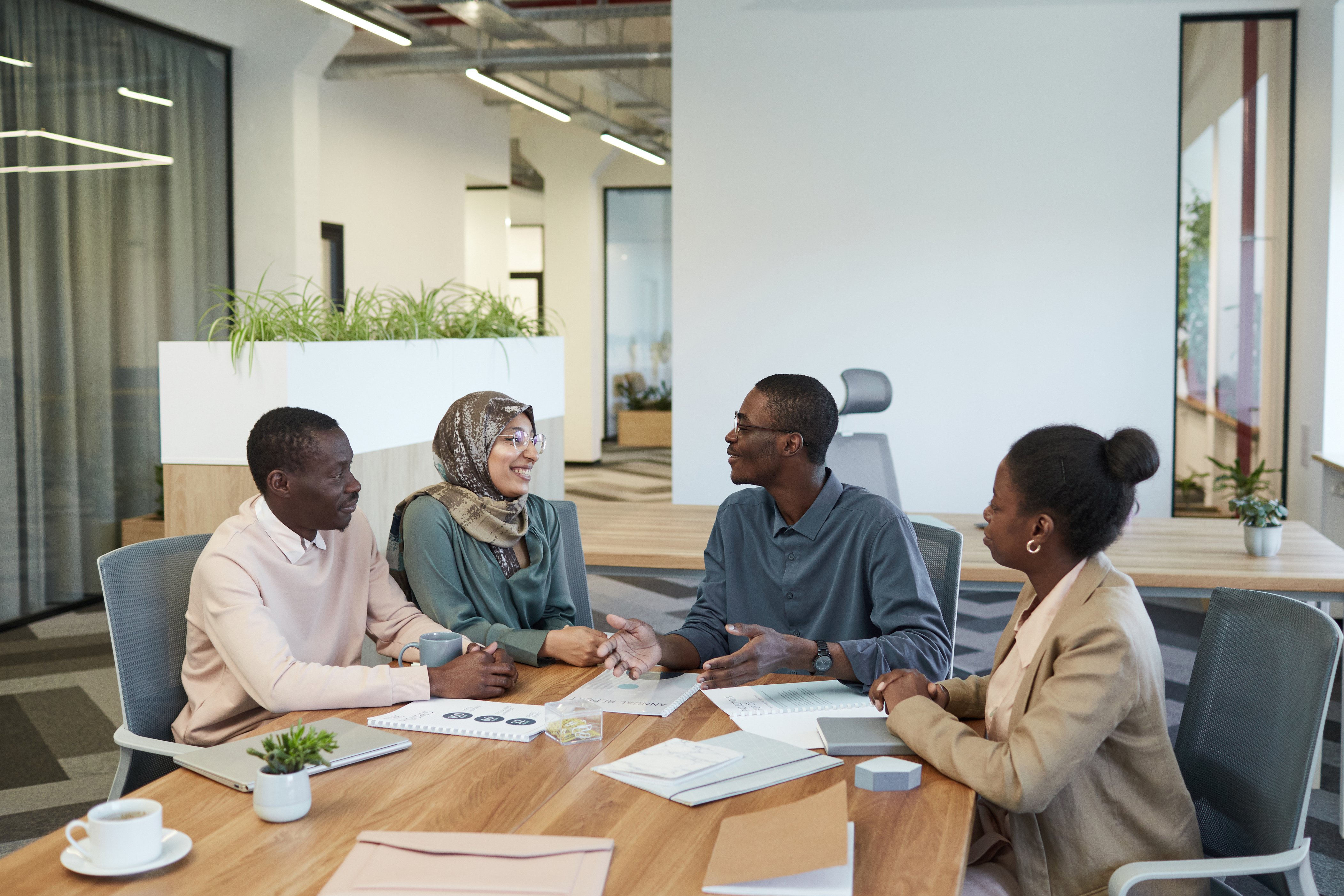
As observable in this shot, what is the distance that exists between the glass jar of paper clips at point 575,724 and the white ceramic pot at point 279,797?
→ 44 cm

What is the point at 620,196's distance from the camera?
13055mm

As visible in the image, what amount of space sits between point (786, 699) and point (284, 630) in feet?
3.22

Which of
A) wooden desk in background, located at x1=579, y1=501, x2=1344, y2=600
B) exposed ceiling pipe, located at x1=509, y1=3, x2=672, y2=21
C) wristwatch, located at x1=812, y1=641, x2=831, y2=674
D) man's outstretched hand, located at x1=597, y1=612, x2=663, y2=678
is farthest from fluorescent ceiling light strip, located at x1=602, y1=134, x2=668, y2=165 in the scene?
wristwatch, located at x1=812, y1=641, x2=831, y2=674

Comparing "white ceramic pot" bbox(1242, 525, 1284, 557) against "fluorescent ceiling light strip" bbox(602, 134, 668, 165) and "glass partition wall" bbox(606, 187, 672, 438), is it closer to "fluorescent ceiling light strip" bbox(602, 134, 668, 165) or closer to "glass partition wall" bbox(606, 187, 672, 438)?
"fluorescent ceiling light strip" bbox(602, 134, 668, 165)

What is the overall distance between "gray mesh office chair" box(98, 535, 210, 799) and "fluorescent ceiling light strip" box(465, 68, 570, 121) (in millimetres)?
6218

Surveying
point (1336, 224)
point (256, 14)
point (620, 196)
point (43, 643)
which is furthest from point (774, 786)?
point (620, 196)

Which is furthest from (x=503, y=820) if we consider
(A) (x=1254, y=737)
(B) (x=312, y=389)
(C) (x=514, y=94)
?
(C) (x=514, y=94)

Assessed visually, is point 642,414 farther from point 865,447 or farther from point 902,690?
point 902,690

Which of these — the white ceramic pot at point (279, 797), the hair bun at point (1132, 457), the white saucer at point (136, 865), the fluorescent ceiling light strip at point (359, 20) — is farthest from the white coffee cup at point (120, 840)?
the fluorescent ceiling light strip at point (359, 20)

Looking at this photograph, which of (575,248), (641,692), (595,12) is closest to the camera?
(641,692)

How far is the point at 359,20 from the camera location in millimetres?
6363

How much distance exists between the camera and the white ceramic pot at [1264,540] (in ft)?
11.2

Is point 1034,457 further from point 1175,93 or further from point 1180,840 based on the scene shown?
point 1175,93

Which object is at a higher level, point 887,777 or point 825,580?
point 825,580
